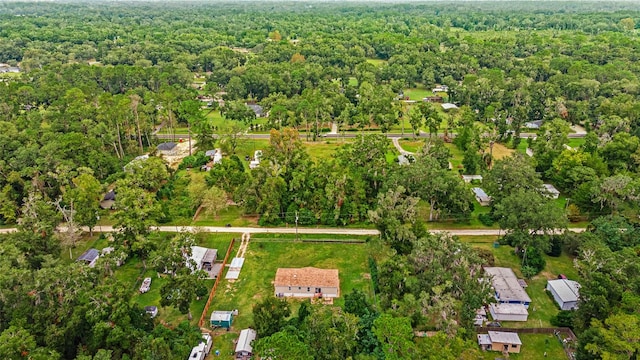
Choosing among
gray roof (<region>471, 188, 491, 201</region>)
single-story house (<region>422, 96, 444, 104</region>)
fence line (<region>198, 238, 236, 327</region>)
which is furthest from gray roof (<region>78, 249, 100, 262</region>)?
single-story house (<region>422, 96, 444, 104</region>)

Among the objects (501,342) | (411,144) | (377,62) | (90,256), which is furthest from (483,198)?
(377,62)

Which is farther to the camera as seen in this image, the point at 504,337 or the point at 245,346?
the point at 504,337

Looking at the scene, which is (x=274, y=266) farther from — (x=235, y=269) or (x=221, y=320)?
(x=221, y=320)

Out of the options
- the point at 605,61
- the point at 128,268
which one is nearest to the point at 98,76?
the point at 128,268

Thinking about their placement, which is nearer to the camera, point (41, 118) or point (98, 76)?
point (41, 118)

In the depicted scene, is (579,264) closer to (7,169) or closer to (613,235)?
(613,235)

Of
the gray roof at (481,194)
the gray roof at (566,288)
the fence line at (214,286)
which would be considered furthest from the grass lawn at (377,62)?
the gray roof at (566,288)

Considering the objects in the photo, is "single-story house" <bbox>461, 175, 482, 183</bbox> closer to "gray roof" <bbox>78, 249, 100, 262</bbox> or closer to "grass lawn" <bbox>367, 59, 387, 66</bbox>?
"gray roof" <bbox>78, 249, 100, 262</bbox>
